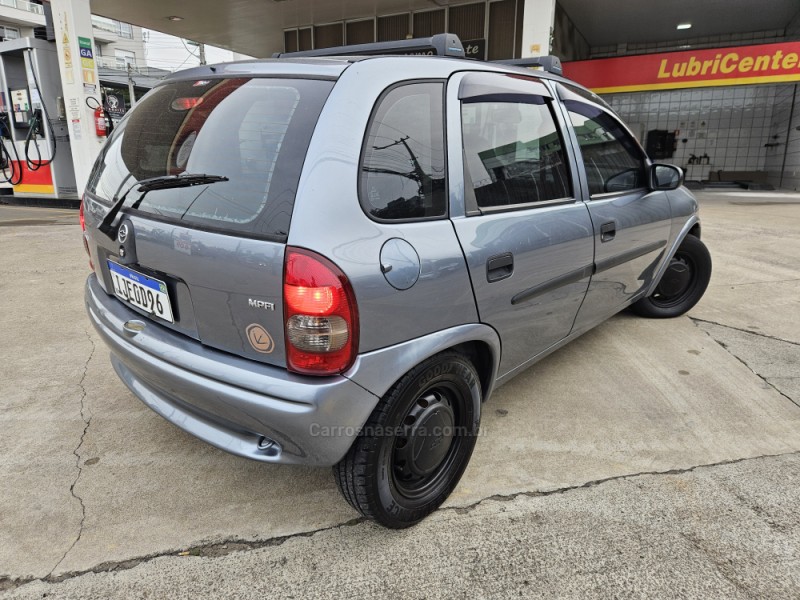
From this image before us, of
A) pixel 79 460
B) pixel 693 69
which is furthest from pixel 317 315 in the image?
pixel 693 69

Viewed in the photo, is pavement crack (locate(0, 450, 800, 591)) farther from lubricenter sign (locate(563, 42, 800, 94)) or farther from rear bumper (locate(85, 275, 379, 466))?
lubricenter sign (locate(563, 42, 800, 94))

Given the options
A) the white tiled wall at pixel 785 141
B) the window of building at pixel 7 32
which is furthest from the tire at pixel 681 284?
the window of building at pixel 7 32

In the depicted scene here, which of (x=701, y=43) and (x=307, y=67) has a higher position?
(x=701, y=43)

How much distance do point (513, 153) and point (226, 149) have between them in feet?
3.91

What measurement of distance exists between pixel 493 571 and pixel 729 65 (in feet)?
42.3

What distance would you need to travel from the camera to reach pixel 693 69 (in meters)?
11.3

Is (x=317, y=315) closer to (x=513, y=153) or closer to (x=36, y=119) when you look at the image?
(x=513, y=153)

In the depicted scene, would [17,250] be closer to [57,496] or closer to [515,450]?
[57,496]

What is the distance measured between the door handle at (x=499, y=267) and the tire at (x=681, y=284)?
2.39 metres

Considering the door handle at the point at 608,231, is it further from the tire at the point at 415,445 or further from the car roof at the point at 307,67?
the tire at the point at 415,445

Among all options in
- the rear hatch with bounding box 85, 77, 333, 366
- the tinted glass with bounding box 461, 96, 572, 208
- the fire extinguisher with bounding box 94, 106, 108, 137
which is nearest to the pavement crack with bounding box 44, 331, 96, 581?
the rear hatch with bounding box 85, 77, 333, 366

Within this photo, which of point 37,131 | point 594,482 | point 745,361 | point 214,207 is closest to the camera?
point 214,207

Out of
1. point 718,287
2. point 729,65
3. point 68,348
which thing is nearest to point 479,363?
point 68,348

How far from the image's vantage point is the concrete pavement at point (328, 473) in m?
1.88
